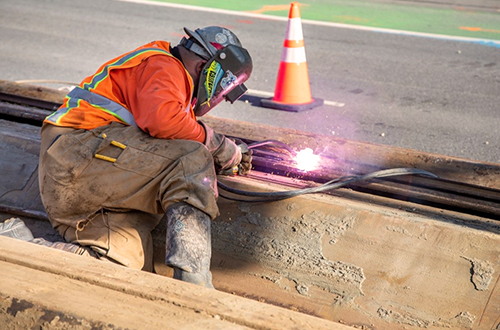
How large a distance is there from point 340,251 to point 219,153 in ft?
2.74

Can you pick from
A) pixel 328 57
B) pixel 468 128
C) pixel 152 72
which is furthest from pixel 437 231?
pixel 328 57

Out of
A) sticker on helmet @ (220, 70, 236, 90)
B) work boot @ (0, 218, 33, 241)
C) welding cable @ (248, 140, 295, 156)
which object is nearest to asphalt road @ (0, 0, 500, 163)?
welding cable @ (248, 140, 295, 156)

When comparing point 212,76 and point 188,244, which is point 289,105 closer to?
point 212,76

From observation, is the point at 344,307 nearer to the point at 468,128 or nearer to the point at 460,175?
the point at 460,175

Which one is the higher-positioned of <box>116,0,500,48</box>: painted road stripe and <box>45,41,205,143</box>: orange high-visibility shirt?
<box>45,41,205,143</box>: orange high-visibility shirt

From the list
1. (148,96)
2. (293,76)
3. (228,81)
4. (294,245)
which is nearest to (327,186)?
(294,245)

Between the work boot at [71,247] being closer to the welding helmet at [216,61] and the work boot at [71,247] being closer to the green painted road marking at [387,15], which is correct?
the welding helmet at [216,61]

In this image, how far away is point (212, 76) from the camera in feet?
11.4

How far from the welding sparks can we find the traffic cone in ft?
8.36

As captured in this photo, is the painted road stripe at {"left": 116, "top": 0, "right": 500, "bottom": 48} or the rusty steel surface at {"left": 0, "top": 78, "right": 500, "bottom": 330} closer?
the rusty steel surface at {"left": 0, "top": 78, "right": 500, "bottom": 330}

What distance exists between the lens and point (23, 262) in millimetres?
2584

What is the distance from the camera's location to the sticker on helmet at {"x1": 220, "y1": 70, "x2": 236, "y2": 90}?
11.5 ft

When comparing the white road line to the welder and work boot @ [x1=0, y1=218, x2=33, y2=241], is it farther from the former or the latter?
work boot @ [x1=0, y1=218, x2=33, y2=241]

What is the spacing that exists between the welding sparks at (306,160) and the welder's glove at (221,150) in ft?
1.81
